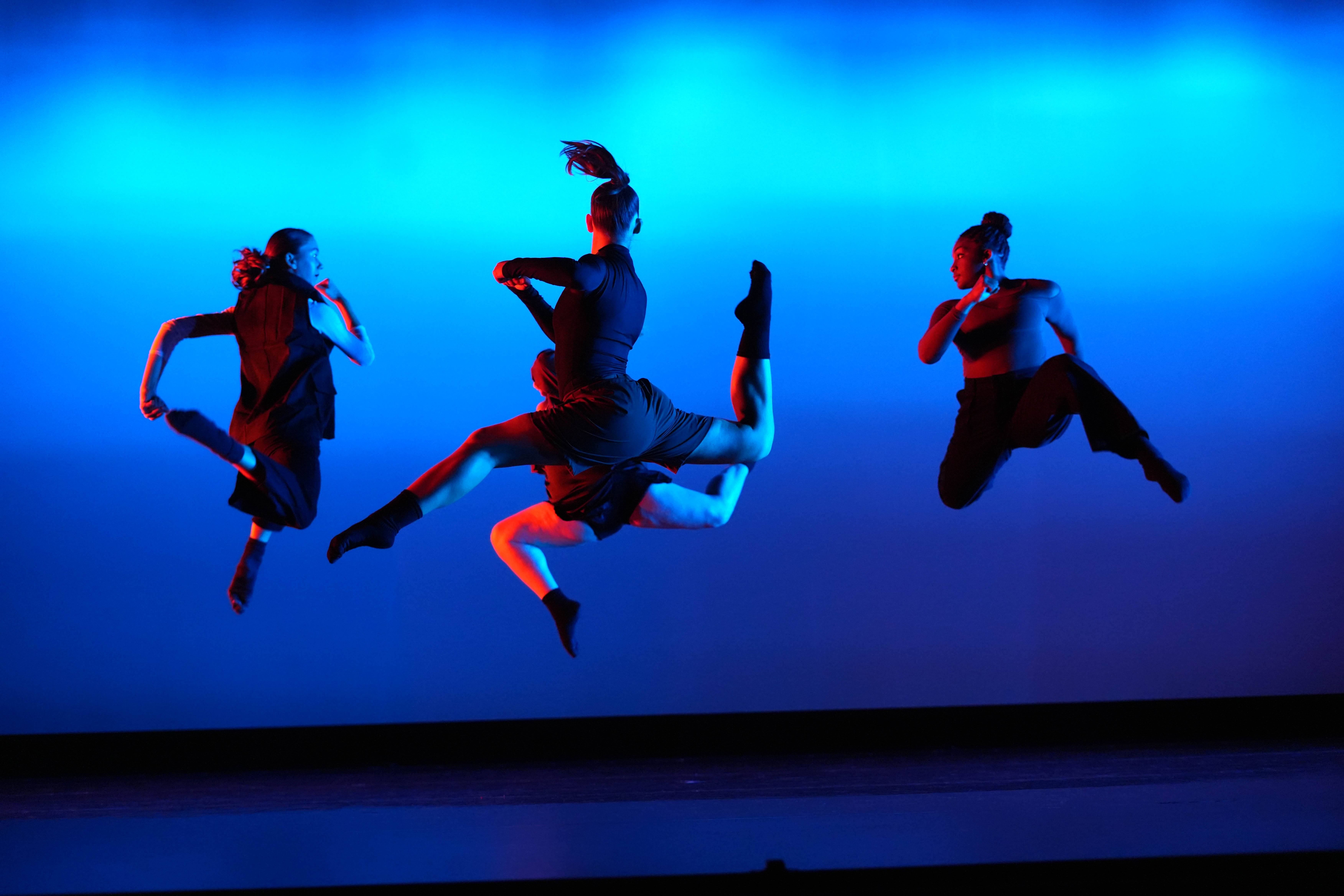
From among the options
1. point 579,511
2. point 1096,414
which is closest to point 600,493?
point 579,511

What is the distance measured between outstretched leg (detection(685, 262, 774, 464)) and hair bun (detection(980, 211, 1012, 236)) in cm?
77

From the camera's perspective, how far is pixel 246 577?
3.45 m

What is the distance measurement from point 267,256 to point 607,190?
Result: 1115 mm

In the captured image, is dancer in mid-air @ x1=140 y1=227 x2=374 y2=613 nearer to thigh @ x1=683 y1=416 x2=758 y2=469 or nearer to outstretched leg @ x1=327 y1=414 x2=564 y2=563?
outstretched leg @ x1=327 y1=414 x2=564 y2=563

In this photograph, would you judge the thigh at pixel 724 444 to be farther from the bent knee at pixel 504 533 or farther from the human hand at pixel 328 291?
the human hand at pixel 328 291

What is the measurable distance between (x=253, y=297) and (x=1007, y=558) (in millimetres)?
3174

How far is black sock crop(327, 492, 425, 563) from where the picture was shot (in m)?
2.77

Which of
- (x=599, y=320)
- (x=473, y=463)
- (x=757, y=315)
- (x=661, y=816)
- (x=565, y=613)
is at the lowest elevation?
(x=661, y=816)

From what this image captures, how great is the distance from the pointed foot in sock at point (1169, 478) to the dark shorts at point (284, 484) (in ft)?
8.37

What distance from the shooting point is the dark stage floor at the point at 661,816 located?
89.4 inches

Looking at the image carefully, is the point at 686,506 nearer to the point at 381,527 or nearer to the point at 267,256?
the point at 381,527

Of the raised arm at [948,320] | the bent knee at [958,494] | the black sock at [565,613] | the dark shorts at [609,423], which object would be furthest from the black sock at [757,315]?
the black sock at [565,613]

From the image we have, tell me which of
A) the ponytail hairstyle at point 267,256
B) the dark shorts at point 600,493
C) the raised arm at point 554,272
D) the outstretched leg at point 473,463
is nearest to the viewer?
the raised arm at point 554,272

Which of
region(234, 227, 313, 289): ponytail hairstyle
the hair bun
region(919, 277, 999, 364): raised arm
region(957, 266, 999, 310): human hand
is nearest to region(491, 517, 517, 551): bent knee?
region(234, 227, 313, 289): ponytail hairstyle
